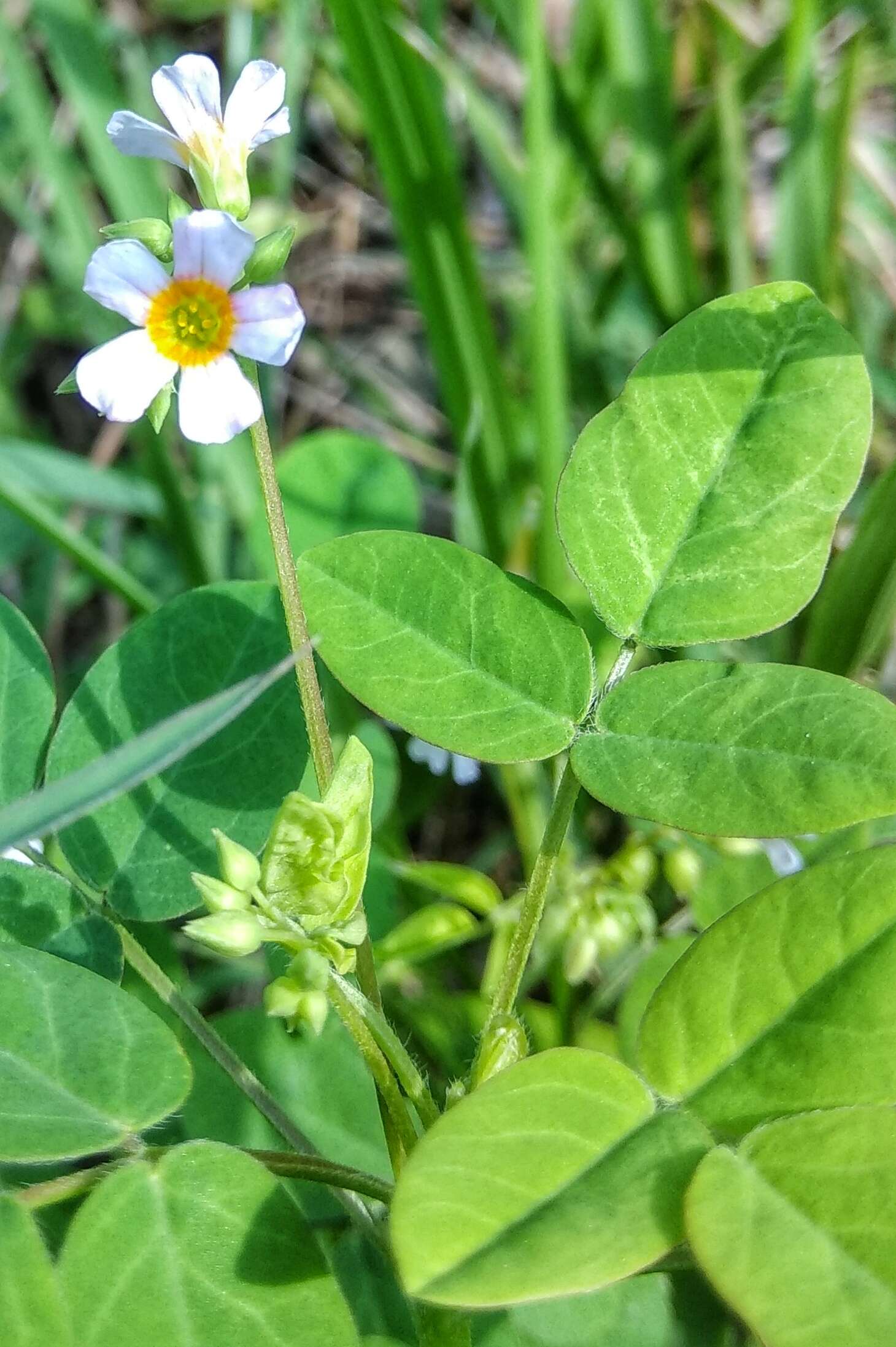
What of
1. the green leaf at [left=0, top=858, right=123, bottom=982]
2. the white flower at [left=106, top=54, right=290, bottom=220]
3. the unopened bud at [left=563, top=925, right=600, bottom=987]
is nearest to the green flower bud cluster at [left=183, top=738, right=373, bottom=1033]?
the green leaf at [left=0, top=858, right=123, bottom=982]

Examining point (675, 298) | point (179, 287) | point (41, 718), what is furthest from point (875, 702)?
point (675, 298)

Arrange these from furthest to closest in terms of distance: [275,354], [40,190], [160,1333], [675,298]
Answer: [40,190], [675,298], [275,354], [160,1333]

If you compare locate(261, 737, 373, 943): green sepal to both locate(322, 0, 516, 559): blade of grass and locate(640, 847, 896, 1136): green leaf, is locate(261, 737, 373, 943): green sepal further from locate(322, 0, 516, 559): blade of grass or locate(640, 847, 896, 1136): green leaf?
locate(322, 0, 516, 559): blade of grass

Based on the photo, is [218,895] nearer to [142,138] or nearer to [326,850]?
[326,850]

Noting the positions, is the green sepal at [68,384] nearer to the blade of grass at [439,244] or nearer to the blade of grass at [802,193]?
the blade of grass at [439,244]

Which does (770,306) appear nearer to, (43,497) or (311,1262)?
(311,1262)

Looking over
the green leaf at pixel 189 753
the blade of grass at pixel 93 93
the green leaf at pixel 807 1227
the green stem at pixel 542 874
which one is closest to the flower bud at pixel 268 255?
the green leaf at pixel 189 753
